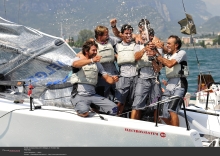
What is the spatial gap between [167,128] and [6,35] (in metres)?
3.00

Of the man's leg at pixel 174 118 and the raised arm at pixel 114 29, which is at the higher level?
the raised arm at pixel 114 29

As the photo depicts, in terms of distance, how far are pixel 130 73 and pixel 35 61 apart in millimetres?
1593

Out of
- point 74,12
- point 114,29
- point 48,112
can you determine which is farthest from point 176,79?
point 74,12

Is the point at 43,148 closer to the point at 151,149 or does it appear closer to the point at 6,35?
the point at 151,149

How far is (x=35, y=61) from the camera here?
6.90m

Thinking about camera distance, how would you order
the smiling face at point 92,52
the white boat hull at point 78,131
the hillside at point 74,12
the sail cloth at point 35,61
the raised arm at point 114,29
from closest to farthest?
the white boat hull at point 78,131
the smiling face at point 92,52
the raised arm at point 114,29
the sail cloth at point 35,61
the hillside at point 74,12

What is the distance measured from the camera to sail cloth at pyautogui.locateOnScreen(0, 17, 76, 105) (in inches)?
265

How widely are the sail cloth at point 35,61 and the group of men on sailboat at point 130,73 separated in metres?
0.82

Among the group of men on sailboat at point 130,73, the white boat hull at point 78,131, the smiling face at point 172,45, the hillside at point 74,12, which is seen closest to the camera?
the white boat hull at point 78,131

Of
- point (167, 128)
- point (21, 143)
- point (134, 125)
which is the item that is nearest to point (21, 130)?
point (21, 143)

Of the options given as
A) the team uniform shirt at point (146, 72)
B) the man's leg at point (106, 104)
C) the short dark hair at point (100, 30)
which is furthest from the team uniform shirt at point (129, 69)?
the man's leg at point (106, 104)

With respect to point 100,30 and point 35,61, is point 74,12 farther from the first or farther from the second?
point 100,30

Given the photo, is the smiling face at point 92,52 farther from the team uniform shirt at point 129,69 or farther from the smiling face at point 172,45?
the smiling face at point 172,45

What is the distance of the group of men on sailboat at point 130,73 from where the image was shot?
5770 millimetres
